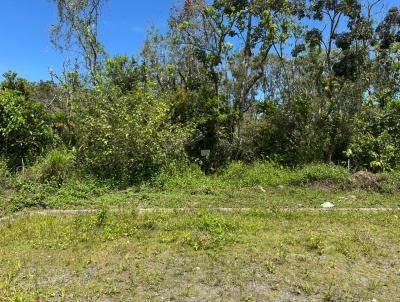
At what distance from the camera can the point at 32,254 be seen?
5797mm

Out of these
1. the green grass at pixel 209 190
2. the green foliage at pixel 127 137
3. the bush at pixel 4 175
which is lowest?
the green grass at pixel 209 190

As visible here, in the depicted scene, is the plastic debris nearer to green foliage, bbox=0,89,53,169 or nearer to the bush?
the bush

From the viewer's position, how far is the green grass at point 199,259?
458 cm

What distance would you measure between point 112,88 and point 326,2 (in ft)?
21.7

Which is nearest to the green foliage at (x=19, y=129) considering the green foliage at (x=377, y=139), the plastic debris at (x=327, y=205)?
the plastic debris at (x=327, y=205)

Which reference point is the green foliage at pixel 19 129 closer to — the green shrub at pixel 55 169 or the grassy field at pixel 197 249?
the green shrub at pixel 55 169

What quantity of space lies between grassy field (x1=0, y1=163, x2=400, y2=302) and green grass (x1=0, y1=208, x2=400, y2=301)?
0.01 metres

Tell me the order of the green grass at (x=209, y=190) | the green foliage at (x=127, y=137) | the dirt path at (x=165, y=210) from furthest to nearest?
the green foliage at (x=127, y=137) → the green grass at (x=209, y=190) → the dirt path at (x=165, y=210)

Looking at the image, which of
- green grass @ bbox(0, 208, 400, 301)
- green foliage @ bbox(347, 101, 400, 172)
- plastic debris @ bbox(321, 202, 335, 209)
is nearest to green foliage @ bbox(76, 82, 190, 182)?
green grass @ bbox(0, 208, 400, 301)

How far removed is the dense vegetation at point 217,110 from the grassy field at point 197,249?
67.8 inches

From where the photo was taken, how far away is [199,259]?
5.35m

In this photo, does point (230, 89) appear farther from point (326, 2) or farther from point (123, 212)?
point (123, 212)

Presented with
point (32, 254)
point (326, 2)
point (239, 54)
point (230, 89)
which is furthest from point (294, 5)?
point (32, 254)

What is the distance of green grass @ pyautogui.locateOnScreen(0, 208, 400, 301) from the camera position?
4.58m
